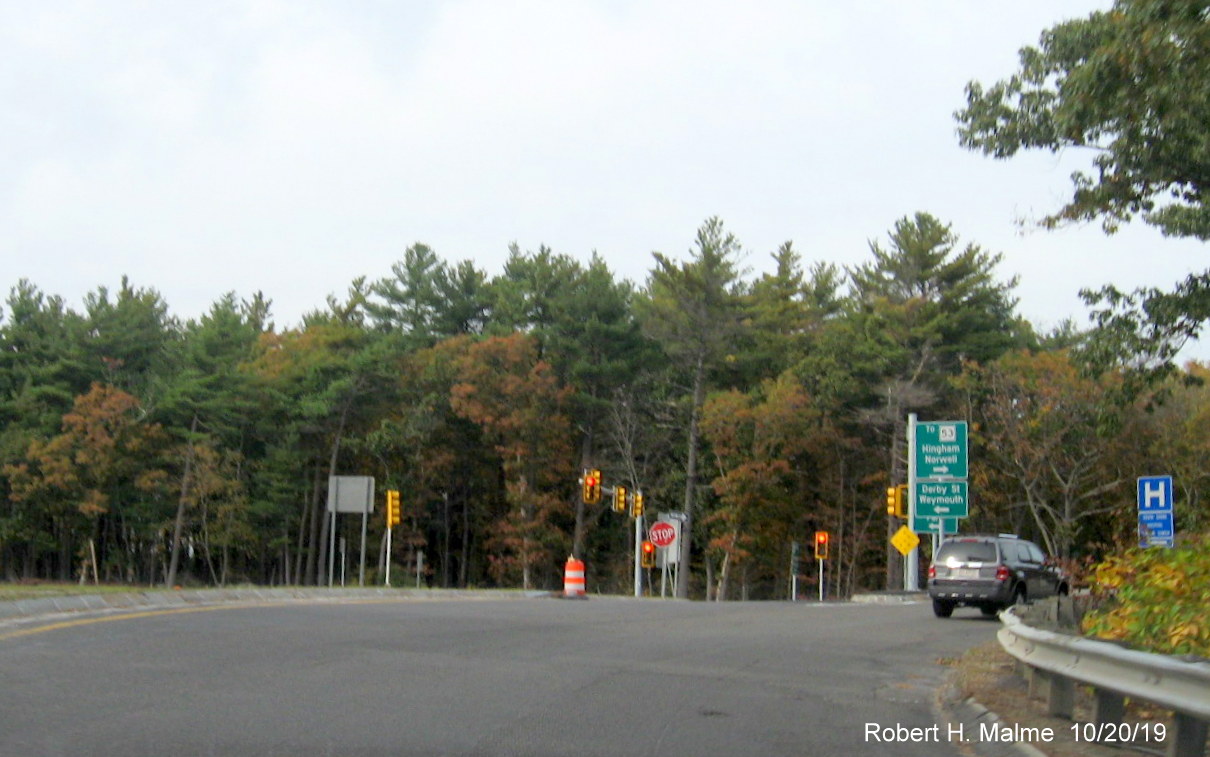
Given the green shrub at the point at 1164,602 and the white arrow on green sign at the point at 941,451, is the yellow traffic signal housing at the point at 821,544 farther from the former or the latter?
the green shrub at the point at 1164,602

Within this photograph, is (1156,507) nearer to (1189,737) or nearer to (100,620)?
(1189,737)

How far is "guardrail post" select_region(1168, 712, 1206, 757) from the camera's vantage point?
6.97m

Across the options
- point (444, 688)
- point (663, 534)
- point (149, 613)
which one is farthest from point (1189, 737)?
point (663, 534)

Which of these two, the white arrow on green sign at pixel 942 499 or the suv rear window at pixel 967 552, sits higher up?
the white arrow on green sign at pixel 942 499

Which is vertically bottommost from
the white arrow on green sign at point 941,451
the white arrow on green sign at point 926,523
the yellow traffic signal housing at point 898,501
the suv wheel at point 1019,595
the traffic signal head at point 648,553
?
the traffic signal head at point 648,553

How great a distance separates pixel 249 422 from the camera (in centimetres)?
6606

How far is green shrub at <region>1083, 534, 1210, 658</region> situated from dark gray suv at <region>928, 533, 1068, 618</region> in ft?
36.7

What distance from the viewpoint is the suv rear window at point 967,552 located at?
25703mm

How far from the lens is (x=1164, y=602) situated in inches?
457

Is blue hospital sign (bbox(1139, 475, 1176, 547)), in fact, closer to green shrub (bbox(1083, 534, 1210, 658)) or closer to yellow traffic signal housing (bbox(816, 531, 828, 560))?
green shrub (bbox(1083, 534, 1210, 658))

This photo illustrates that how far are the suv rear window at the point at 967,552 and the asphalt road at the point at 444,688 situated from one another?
7.56m

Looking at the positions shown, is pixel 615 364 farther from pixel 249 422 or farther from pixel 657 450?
pixel 249 422

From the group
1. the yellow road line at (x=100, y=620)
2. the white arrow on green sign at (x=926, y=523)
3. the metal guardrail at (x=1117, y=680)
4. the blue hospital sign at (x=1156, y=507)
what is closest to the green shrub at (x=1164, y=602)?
the metal guardrail at (x=1117, y=680)

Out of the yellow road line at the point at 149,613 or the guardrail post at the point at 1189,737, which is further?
the yellow road line at the point at 149,613
